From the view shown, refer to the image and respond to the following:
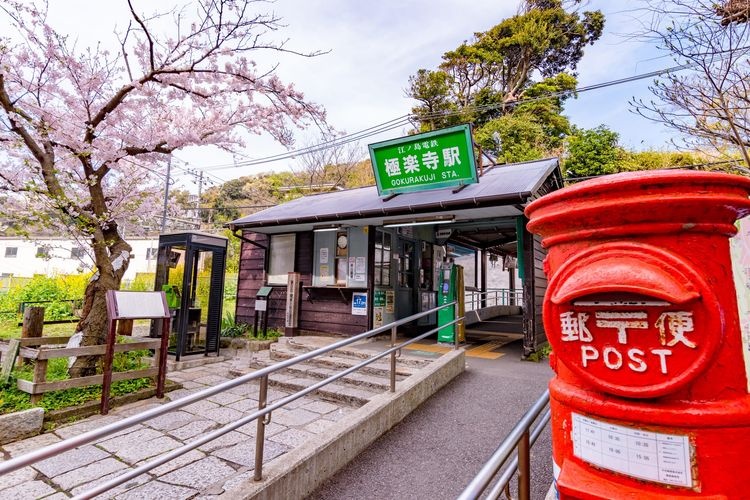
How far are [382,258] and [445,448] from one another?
16.8 feet

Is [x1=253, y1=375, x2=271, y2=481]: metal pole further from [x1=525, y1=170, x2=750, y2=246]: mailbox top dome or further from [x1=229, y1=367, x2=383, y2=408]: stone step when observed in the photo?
[x1=525, y1=170, x2=750, y2=246]: mailbox top dome

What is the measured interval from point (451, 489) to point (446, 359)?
238cm

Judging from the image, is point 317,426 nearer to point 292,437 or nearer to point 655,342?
point 292,437

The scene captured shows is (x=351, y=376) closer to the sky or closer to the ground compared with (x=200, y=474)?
closer to the sky

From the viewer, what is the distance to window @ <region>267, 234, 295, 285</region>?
9.09 metres

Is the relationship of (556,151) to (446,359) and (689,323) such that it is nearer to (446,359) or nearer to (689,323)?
(446,359)

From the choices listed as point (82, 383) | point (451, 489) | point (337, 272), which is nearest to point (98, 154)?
point (82, 383)

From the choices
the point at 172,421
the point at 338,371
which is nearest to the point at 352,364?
the point at 338,371

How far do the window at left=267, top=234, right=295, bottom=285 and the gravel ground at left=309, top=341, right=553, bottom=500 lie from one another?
5.33 meters

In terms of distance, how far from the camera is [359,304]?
25.7 feet

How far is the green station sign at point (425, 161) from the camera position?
6926 millimetres

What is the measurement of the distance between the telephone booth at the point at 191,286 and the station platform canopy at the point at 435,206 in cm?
132

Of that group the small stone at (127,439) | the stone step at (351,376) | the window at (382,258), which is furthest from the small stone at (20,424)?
the window at (382,258)

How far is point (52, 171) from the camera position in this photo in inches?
195
